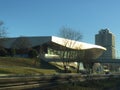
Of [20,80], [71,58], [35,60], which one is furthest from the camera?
[35,60]

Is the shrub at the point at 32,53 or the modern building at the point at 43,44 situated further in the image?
the modern building at the point at 43,44

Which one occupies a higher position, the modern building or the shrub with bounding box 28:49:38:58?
the modern building

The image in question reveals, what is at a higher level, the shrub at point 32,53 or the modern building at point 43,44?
→ the modern building at point 43,44

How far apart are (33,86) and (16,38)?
121492 mm

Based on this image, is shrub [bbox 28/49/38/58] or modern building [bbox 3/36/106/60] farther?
modern building [bbox 3/36/106/60]

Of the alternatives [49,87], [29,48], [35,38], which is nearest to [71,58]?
[29,48]

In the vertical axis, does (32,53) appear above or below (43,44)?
below

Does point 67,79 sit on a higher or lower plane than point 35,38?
lower

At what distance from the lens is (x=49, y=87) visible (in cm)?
2245

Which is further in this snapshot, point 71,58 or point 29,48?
point 29,48

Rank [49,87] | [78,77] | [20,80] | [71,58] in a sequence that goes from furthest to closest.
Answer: [71,58] → [78,77] → [49,87] → [20,80]

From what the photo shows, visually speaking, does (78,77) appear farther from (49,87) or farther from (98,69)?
(98,69)

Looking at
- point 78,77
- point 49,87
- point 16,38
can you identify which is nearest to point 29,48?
point 16,38

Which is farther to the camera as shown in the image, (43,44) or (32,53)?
(43,44)
